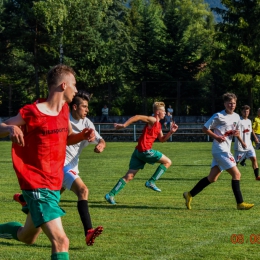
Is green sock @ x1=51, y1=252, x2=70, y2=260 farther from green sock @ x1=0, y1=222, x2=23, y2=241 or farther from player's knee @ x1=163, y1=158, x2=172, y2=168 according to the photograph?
player's knee @ x1=163, y1=158, x2=172, y2=168

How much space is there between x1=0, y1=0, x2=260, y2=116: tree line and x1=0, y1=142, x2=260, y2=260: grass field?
105 ft

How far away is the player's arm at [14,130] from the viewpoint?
564 cm

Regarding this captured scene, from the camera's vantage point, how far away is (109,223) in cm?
999

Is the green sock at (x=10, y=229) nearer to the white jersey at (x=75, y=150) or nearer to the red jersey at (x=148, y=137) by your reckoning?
the white jersey at (x=75, y=150)

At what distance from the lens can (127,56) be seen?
63.2 m

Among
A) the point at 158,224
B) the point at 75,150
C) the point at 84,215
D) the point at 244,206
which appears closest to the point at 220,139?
the point at 244,206

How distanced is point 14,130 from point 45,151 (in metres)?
0.56

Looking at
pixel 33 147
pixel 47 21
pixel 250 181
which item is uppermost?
pixel 47 21

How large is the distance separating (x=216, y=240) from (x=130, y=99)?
138 ft

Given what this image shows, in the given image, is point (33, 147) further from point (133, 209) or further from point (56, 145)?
point (133, 209)

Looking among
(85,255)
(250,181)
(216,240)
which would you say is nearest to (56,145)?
(85,255)

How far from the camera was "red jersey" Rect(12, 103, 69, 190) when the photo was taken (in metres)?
6.14

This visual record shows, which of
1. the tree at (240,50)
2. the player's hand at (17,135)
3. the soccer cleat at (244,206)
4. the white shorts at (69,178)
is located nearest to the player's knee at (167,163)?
the soccer cleat at (244,206)

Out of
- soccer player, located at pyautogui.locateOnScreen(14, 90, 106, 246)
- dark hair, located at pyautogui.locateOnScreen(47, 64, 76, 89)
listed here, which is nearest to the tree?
soccer player, located at pyautogui.locateOnScreen(14, 90, 106, 246)
